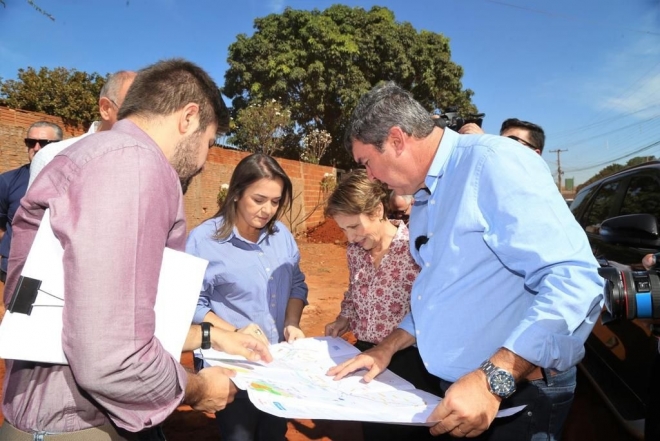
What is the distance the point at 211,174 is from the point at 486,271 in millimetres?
9661

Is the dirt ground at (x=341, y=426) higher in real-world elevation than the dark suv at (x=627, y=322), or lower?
lower

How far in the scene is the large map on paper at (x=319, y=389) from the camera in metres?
1.30

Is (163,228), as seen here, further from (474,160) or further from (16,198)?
(16,198)

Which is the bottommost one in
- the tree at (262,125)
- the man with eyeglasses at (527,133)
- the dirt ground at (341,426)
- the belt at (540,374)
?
the dirt ground at (341,426)

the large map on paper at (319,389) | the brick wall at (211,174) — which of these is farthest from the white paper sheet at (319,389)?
the brick wall at (211,174)

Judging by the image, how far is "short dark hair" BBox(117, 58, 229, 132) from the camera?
1197 mm

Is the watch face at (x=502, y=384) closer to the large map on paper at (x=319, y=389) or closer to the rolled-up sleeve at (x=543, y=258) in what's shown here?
the rolled-up sleeve at (x=543, y=258)

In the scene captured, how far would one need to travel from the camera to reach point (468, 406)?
1189mm

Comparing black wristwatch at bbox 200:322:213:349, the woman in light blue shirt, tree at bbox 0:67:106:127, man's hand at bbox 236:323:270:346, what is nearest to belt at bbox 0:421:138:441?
black wristwatch at bbox 200:322:213:349

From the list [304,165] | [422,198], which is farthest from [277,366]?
[304,165]

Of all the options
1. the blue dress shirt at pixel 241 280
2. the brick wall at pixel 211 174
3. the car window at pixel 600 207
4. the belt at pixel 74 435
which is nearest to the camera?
the belt at pixel 74 435

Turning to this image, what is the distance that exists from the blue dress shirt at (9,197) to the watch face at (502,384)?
413 centimetres

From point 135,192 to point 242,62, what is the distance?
21.8 meters

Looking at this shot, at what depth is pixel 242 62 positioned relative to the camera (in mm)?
21109
